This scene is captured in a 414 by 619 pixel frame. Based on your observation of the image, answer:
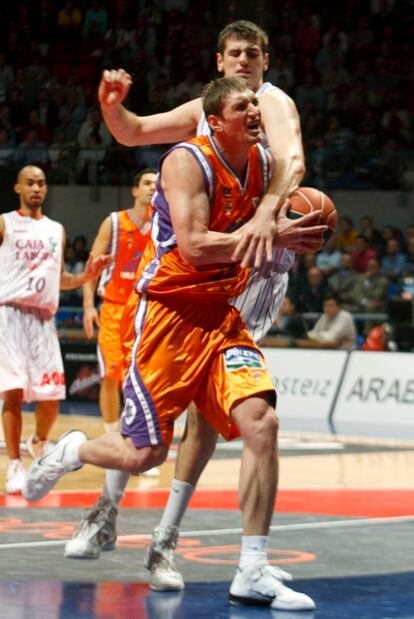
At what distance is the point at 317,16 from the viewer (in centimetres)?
2023

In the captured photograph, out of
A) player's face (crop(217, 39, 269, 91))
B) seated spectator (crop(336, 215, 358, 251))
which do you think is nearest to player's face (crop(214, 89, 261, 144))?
player's face (crop(217, 39, 269, 91))

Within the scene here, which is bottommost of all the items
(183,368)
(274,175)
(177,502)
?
(177,502)

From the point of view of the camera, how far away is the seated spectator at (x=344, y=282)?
1565cm

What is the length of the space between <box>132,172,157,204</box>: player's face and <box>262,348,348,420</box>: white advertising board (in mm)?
4804

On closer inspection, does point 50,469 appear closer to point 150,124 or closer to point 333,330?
point 150,124

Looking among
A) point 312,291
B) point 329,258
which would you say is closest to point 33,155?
point 329,258

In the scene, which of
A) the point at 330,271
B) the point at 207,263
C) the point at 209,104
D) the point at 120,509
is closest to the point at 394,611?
the point at 207,263

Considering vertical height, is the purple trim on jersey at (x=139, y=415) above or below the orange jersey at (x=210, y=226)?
below

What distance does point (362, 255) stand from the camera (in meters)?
16.2

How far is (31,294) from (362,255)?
25.7 ft

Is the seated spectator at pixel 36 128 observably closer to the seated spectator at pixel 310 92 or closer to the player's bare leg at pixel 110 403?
the seated spectator at pixel 310 92

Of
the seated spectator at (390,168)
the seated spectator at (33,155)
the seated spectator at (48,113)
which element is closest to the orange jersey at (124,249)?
the seated spectator at (390,168)

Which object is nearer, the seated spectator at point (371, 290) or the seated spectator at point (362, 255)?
the seated spectator at point (371, 290)

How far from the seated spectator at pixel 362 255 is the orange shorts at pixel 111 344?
6.45m
